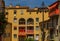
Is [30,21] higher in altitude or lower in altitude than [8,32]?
higher

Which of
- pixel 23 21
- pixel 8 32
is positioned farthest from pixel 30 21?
pixel 8 32

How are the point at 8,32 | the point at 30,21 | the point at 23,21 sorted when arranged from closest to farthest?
the point at 8,32
the point at 30,21
the point at 23,21

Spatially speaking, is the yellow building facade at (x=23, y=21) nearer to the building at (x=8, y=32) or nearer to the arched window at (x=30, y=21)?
the arched window at (x=30, y=21)

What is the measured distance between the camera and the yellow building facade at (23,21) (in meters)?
94.5

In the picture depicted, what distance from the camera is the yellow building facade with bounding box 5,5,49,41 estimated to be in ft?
310

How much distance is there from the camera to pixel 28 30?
95500 mm

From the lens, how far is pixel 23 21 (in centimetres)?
9650

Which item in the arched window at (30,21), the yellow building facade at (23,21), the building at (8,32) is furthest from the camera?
the arched window at (30,21)

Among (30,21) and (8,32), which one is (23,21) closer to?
(30,21)

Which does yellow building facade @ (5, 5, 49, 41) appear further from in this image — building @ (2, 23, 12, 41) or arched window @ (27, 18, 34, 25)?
building @ (2, 23, 12, 41)

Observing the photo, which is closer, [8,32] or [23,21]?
[8,32]

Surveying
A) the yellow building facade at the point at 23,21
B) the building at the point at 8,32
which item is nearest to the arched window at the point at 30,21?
the yellow building facade at the point at 23,21

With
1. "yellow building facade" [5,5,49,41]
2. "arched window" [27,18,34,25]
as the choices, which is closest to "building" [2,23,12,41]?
"yellow building facade" [5,5,49,41]

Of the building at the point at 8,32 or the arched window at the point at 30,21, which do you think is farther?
the arched window at the point at 30,21
